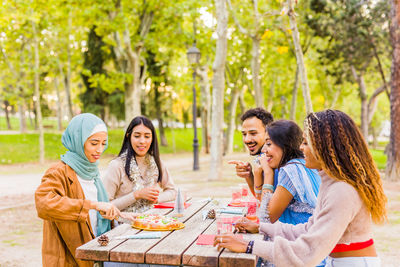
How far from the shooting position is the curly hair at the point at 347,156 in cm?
216

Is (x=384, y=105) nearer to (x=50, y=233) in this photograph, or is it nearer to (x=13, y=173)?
(x=13, y=173)

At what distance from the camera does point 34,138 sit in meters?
27.1

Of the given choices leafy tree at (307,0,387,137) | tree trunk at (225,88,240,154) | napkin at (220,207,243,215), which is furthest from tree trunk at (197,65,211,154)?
napkin at (220,207,243,215)

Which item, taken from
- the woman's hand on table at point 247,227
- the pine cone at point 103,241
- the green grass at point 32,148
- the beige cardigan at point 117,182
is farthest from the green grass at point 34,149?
the pine cone at point 103,241

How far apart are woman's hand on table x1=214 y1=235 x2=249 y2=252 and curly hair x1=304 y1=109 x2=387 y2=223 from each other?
64 centimetres

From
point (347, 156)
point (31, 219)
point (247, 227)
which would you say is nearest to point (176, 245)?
point (247, 227)

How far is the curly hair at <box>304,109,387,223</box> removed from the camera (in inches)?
85.0

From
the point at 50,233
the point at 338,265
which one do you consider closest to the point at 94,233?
the point at 50,233

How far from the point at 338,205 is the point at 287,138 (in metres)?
1.25

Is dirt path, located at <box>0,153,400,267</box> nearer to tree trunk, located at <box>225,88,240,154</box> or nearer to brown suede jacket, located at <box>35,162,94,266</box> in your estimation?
brown suede jacket, located at <box>35,162,94,266</box>

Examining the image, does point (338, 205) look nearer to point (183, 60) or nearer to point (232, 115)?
point (232, 115)

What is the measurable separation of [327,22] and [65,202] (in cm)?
1894

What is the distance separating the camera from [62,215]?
283cm

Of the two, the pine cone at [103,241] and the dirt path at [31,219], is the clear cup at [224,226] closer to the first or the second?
the pine cone at [103,241]
